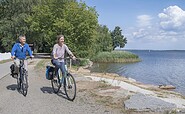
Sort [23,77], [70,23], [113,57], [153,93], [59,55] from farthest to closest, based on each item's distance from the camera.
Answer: [113,57] < [70,23] < [153,93] < [23,77] < [59,55]

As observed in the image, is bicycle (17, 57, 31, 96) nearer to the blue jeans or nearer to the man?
the man

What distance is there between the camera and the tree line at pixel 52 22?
37.6 meters

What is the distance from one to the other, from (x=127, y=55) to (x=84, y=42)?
86.2ft

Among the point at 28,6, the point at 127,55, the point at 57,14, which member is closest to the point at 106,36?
the point at 127,55

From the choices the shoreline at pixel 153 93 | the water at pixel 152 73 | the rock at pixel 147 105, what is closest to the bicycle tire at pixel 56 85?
the shoreline at pixel 153 93

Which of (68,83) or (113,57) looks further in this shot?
(113,57)

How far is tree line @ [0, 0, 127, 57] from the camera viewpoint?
3756 cm

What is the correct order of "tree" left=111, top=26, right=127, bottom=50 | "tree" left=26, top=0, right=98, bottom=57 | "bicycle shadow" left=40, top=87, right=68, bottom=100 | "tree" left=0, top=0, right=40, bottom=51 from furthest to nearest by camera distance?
"tree" left=111, top=26, right=127, bottom=50
"tree" left=0, top=0, right=40, bottom=51
"tree" left=26, top=0, right=98, bottom=57
"bicycle shadow" left=40, top=87, right=68, bottom=100

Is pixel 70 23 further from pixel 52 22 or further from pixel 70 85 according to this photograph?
pixel 70 85

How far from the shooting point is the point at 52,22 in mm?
41469

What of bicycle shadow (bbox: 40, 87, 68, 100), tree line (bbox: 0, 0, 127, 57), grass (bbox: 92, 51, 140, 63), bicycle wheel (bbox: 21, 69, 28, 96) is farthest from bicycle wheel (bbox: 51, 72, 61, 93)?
grass (bbox: 92, 51, 140, 63)

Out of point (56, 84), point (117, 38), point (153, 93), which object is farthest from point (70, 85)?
point (117, 38)

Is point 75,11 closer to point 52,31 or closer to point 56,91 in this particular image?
point 52,31

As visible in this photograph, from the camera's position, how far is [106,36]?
243 feet
